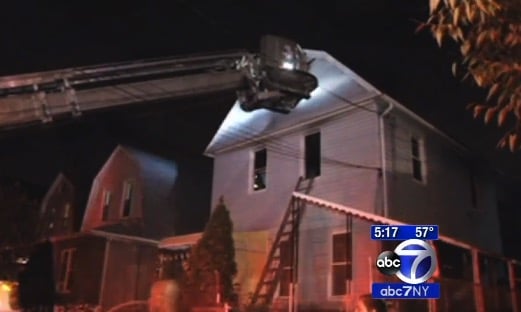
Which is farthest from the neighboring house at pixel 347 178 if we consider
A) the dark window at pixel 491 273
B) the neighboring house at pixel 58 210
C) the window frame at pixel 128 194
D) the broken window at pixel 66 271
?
the neighboring house at pixel 58 210

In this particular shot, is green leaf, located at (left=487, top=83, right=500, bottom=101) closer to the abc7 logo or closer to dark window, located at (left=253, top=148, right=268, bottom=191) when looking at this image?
the abc7 logo

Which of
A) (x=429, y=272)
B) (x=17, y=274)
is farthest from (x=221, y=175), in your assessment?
(x=429, y=272)

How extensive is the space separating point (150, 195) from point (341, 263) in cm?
845

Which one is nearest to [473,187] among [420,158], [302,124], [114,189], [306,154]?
[420,158]

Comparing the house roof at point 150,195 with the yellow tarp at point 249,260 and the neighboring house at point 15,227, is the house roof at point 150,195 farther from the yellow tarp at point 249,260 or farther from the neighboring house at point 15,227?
the yellow tarp at point 249,260

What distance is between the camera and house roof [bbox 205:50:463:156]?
1163 centimetres

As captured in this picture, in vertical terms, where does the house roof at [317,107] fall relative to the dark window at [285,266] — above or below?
above

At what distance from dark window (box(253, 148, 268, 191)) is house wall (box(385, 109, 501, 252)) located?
3840 mm

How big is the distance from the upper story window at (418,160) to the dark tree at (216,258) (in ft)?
14.9

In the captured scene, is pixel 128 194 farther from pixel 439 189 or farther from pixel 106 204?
pixel 439 189

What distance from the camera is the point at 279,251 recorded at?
11.9 m

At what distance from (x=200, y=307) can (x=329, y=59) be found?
21.7ft

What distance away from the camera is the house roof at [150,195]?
54.0 ft

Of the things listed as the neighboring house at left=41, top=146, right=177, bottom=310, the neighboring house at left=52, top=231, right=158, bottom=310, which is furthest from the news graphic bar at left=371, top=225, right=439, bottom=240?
the neighboring house at left=52, top=231, right=158, bottom=310
